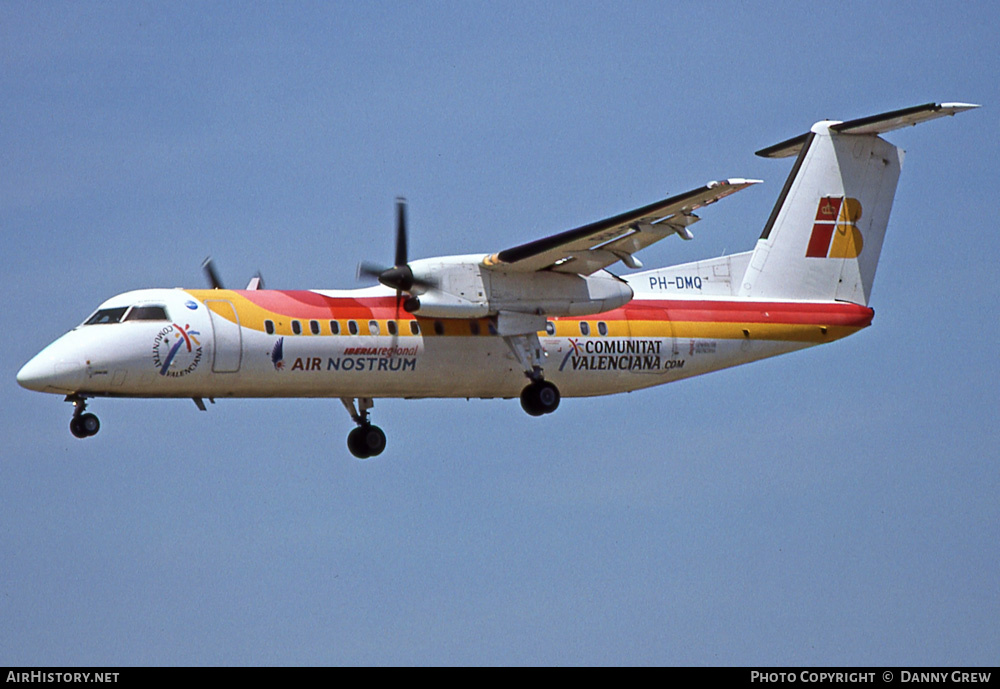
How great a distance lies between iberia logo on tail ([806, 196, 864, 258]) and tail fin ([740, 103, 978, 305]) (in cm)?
2

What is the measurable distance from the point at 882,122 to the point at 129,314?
509 inches

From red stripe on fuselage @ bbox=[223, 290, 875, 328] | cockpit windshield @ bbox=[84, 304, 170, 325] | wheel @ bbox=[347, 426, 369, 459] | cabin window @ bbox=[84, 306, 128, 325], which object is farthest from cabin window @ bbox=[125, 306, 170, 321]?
wheel @ bbox=[347, 426, 369, 459]

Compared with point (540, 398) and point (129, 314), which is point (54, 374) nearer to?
point (129, 314)

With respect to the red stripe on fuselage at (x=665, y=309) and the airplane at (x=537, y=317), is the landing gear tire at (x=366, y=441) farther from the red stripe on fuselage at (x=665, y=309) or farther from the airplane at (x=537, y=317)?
the red stripe on fuselage at (x=665, y=309)

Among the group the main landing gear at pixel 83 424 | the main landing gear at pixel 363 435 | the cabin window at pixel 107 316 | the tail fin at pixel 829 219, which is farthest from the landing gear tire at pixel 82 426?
the tail fin at pixel 829 219

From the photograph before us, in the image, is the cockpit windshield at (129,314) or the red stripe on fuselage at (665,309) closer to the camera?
the cockpit windshield at (129,314)

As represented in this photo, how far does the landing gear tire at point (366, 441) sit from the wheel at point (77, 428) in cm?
503

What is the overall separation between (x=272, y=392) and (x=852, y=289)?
34.9 feet

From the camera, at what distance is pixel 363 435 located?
25031 millimetres

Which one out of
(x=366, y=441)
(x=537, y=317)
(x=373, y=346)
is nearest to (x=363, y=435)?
(x=366, y=441)

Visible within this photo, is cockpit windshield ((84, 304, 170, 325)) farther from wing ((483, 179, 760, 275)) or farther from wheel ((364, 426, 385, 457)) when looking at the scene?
wing ((483, 179, 760, 275))

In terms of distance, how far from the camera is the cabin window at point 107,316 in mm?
21906

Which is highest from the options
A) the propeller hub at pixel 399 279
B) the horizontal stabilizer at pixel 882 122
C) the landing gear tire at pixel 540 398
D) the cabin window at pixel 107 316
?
the horizontal stabilizer at pixel 882 122

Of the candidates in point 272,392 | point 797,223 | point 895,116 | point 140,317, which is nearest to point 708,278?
point 797,223
